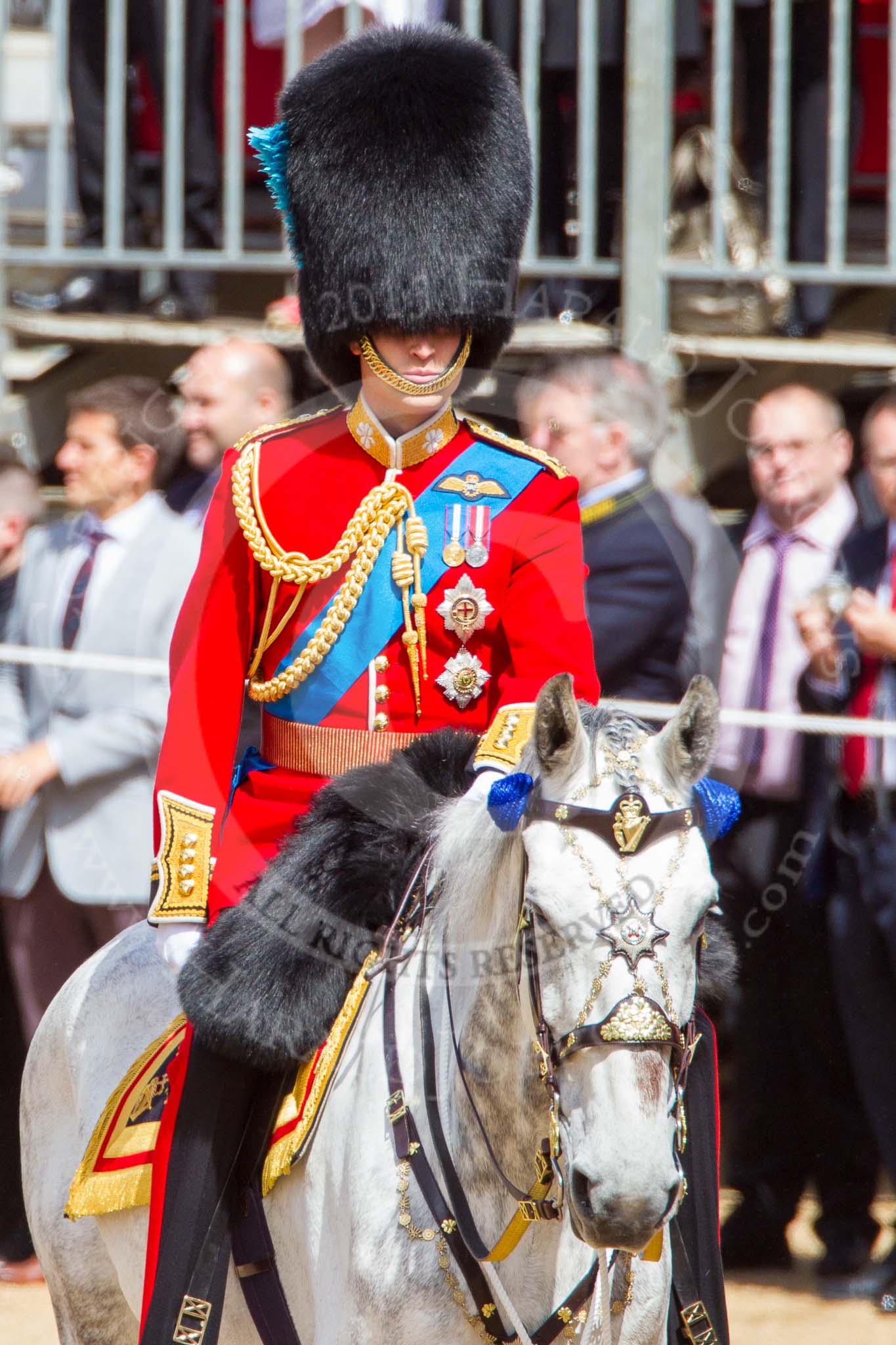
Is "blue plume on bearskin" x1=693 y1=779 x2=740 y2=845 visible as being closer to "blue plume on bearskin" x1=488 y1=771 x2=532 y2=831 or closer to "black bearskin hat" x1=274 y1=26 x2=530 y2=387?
"blue plume on bearskin" x1=488 y1=771 x2=532 y2=831

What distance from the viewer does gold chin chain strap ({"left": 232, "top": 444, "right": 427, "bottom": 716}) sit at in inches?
112

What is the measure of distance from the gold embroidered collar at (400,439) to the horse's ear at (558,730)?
0.89 metres

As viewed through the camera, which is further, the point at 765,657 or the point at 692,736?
the point at 765,657

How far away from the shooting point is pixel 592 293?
6.12 m

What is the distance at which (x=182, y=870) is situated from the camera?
2.81 meters

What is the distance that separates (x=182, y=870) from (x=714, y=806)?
3.12 feet

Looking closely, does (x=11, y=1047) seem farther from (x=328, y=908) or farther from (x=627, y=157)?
(x=627, y=157)

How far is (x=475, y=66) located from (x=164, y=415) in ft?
7.03

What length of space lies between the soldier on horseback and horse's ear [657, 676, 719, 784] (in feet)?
1.79

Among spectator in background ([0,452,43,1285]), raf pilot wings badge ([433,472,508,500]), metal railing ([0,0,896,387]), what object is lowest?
spectator in background ([0,452,43,1285])

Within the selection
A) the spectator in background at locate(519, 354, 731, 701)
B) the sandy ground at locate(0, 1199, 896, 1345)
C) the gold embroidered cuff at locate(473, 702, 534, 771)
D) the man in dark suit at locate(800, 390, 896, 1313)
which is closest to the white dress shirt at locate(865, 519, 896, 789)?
the man in dark suit at locate(800, 390, 896, 1313)

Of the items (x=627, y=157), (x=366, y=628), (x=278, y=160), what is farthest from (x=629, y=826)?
(x=627, y=157)

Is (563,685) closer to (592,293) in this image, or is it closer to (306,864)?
(306,864)

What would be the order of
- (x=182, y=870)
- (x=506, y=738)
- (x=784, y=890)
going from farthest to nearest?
(x=784, y=890) < (x=182, y=870) < (x=506, y=738)
